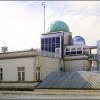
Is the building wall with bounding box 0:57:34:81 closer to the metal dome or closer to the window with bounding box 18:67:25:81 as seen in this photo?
the window with bounding box 18:67:25:81

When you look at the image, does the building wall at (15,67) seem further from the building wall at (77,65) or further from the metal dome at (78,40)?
→ the metal dome at (78,40)

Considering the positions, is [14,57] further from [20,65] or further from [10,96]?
[10,96]

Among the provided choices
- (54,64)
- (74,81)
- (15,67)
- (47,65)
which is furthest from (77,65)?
(74,81)

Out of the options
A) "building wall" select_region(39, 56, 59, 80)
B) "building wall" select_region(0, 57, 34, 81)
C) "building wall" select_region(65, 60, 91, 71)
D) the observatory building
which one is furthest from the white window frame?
"building wall" select_region(65, 60, 91, 71)

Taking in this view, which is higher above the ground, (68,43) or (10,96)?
(68,43)

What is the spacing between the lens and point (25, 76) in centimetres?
3359

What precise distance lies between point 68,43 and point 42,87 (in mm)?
13642

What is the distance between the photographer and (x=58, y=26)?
42.2 meters

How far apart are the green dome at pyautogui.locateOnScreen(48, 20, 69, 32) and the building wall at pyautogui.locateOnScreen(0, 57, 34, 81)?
31.5ft

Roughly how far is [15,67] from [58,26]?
10391 millimetres

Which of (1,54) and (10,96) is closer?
(10,96)

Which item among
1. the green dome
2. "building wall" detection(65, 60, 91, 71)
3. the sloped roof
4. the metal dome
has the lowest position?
the sloped roof

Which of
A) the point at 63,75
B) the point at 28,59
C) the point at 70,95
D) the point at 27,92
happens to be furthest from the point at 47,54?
the point at 70,95

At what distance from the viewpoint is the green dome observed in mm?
42031
